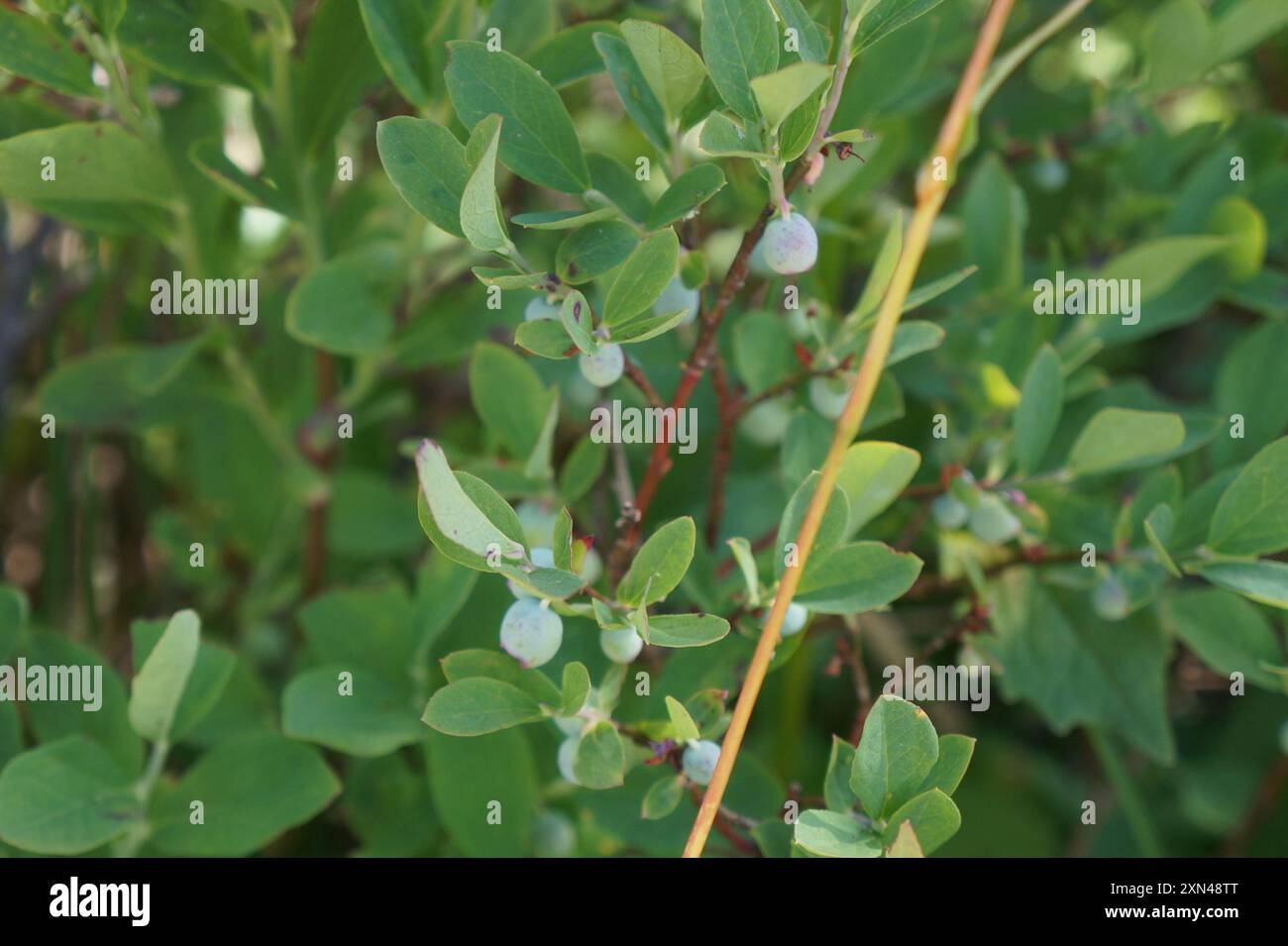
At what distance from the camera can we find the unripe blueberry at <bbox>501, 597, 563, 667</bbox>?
47 centimetres

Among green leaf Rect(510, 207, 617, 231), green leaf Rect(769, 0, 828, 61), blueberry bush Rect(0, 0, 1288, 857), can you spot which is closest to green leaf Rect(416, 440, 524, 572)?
blueberry bush Rect(0, 0, 1288, 857)

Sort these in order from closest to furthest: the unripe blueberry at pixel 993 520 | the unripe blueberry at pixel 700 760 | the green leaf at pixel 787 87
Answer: the green leaf at pixel 787 87 < the unripe blueberry at pixel 700 760 < the unripe blueberry at pixel 993 520

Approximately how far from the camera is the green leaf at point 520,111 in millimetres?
490

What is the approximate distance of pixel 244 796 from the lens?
62 centimetres

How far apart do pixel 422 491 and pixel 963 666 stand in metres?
0.37

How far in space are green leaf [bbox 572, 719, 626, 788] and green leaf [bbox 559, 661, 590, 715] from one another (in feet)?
0.06

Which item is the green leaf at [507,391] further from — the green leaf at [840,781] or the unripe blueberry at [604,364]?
the green leaf at [840,781]

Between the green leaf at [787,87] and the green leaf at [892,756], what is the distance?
23 centimetres

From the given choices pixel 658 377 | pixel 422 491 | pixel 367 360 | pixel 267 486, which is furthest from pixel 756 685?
pixel 267 486

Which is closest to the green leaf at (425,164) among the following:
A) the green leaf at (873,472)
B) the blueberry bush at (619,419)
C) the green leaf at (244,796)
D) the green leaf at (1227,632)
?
the blueberry bush at (619,419)

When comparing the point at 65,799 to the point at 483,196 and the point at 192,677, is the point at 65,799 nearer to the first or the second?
the point at 192,677

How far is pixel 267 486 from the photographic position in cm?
90

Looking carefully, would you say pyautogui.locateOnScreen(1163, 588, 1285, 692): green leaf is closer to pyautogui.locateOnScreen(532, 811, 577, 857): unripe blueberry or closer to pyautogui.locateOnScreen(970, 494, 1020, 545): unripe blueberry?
pyautogui.locateOnScreen(970, 494, 1020, 545): unripe blueberry
